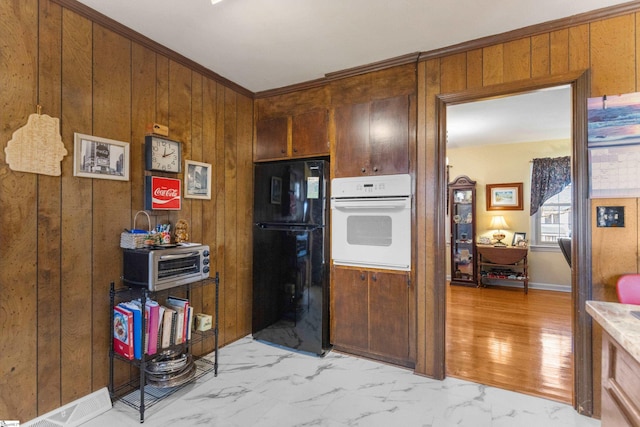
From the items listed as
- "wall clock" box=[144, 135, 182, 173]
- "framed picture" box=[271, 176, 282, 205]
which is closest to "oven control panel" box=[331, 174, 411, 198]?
"framed picture" box=[271, 176, 282, 205]

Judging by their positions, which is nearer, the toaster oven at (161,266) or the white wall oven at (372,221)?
the toaster oven at (161,266)

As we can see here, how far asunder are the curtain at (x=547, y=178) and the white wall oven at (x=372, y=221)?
13.4 ft

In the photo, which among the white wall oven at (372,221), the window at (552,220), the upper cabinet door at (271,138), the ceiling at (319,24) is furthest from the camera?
the window at (552,220)

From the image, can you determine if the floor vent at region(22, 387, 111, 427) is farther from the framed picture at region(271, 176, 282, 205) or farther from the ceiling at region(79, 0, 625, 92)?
the ceiling at region(79, 0, 625, 92)

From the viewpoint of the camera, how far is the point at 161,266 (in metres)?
1.97

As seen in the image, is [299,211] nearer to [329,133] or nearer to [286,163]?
[286,163]

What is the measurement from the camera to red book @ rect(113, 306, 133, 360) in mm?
1923

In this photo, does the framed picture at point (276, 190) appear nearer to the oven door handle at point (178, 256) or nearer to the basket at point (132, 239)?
the oven door handle at point (178, 256)

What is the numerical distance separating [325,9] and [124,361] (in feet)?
8.42

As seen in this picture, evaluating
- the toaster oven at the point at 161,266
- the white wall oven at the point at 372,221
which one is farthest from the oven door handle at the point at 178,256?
the white wall oven at the point at 372,221

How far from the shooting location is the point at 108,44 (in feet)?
6.68

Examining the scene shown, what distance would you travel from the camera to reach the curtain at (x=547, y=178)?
507cm

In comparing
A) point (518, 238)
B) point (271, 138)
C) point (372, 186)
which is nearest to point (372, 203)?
point (372, 186)

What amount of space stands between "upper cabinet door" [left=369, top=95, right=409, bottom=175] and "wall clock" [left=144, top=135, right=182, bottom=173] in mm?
1574
